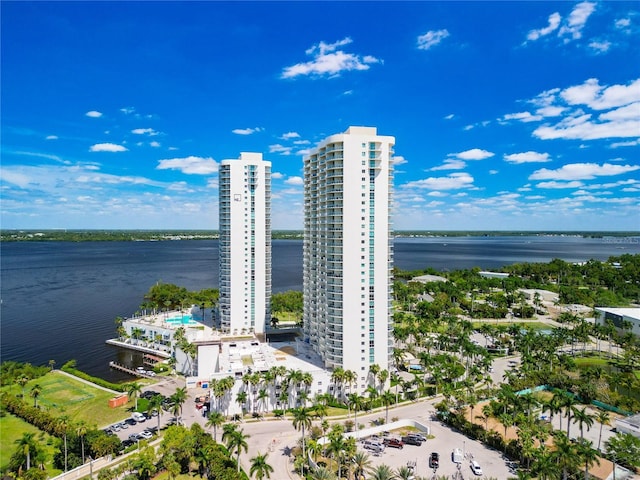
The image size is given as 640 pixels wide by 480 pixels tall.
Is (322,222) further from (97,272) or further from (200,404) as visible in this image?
(97,272)

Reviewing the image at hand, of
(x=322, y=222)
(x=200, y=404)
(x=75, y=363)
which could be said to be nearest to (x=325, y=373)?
(x=200, y=404)

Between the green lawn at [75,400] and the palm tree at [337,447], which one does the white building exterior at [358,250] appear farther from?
the green lawn at [75,400]

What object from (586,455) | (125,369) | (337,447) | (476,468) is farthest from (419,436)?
(125,369)

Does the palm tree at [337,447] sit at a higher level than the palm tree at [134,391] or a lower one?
higher

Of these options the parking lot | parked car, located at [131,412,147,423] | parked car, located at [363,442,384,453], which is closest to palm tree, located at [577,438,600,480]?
the parking lot

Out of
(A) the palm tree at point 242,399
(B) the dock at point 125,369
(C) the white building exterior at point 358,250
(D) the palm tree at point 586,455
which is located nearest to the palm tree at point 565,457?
(D) the palm tree at point 586,455

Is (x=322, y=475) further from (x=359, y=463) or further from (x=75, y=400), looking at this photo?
(x=75, y=400)
